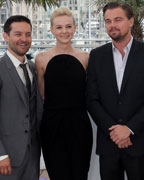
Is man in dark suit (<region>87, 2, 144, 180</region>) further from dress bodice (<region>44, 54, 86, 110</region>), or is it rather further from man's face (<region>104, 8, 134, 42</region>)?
dress bodice (<region>44, 54, 86, 110</region>)

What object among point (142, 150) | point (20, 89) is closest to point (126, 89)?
point (142, 150)


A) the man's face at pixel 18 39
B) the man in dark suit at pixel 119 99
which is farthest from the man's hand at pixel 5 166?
the man's face at pixel 18 39

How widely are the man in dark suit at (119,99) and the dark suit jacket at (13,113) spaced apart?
526mm

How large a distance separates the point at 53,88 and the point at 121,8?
842mm

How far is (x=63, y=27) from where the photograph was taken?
256 centimetres

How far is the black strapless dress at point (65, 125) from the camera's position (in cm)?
247

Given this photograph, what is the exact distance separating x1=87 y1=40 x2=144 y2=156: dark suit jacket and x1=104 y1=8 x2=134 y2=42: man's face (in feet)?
0.43

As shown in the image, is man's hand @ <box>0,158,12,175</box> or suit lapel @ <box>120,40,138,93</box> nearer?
man's hand @ <box>0,158,12,175</box>

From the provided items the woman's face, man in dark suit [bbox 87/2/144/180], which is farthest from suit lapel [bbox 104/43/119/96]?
the woman's face

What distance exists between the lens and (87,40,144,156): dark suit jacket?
7.35ft

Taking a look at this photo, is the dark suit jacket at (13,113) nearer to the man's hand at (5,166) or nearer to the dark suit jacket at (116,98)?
the man's hand at (5,166)

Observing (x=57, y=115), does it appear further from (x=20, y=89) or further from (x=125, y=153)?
(x=125, y=153)

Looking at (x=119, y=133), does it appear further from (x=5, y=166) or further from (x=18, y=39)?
(x=18, y=39)

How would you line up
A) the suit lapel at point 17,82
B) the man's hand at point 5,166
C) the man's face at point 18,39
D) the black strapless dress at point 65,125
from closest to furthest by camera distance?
the man's hand at point 5,166 → the suit lapel at point 17,82 → the man's face at point 18,39 → the black strapless dress at point 65,125
